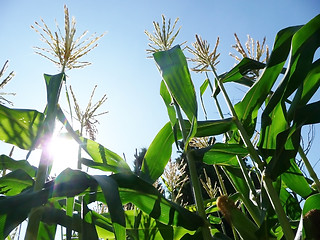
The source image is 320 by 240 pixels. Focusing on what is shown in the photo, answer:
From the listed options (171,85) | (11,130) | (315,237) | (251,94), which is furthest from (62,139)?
(315,237)

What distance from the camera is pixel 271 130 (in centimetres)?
109

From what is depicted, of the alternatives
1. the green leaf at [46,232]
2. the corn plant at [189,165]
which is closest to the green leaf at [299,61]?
the corn plant at [189,165]

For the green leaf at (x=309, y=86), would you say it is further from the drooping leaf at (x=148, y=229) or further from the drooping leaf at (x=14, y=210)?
the drooping leaf at (x=14, y=210)

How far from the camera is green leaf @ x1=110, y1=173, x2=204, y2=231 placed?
0.88m

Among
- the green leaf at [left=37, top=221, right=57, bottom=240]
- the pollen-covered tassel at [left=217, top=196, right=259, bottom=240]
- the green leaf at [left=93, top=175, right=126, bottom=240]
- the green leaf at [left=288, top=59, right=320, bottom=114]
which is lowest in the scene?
the pollen-covered tassel at [left=217, top=196, right=259, bottom=240]

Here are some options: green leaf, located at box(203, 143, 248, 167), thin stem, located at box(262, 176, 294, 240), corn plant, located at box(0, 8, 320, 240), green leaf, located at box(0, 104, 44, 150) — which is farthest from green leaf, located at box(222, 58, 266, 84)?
green leaf, located at box(0, 104, 44, 150)

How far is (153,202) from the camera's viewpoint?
3.12 ft

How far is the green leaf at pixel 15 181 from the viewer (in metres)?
1.02

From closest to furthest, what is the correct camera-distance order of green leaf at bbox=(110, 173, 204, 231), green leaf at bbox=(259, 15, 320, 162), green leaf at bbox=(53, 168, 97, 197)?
green leaf at bbox=(53, 168, 97, 197) < green leaf at bbox=(110, 173, 204, 231) < green leaf at bbox=(259, 15, 320, 162)

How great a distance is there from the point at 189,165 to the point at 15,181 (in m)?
0.57

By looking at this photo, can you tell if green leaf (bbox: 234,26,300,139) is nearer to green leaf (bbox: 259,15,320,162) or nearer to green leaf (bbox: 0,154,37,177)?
green leaf (bbox: 259,15,320,162)

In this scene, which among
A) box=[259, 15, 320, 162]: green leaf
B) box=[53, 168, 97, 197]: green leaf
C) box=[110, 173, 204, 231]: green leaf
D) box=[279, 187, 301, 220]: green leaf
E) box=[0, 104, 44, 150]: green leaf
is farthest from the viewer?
box=[279, 187, 301, 220]: green leaf

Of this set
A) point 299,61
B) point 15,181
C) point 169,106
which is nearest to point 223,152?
point 169,106

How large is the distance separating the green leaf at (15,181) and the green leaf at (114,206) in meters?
0.40
